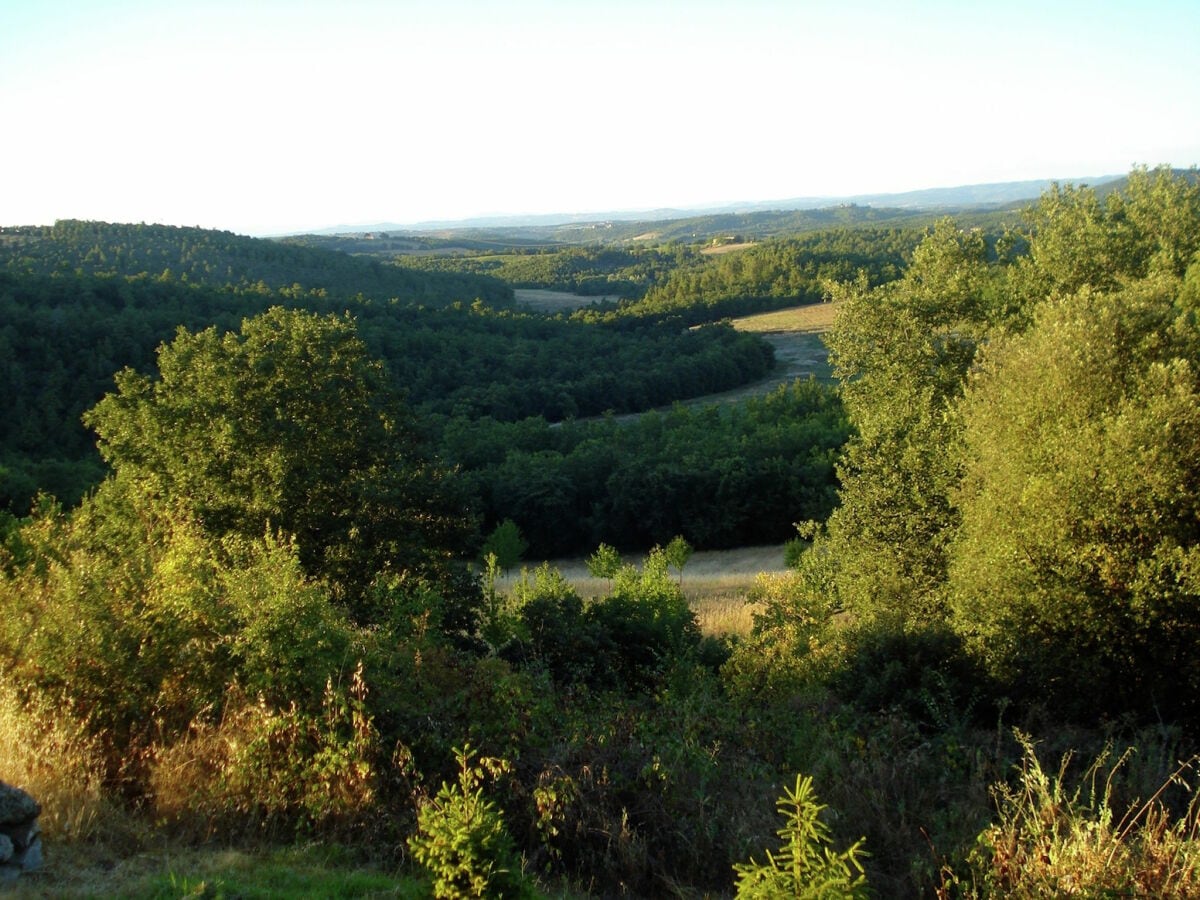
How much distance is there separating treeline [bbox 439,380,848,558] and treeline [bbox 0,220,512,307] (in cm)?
2506

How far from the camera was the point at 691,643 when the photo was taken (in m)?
14.2

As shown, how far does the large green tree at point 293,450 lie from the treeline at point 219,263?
146ft

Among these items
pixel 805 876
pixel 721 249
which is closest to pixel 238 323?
pixel 805 876

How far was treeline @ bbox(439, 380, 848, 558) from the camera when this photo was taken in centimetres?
3984

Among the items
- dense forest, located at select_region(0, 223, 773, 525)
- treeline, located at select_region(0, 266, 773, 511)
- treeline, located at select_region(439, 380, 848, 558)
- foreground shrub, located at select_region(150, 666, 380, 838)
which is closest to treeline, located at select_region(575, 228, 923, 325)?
dense forest, located at select_region(0, 223, 773, 525)

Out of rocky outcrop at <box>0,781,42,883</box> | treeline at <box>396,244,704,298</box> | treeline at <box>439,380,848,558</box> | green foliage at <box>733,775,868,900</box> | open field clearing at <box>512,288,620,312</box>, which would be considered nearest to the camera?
green foliage at <box>733,775,868,900</box>

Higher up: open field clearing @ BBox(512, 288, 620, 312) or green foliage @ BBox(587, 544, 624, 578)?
open field clearing @ BBox(512, 288, 620, 312)

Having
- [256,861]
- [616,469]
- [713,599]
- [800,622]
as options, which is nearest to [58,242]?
[616,469]

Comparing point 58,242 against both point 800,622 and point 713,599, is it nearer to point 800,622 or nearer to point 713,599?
point 713,599

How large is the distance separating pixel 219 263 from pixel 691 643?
241 ft

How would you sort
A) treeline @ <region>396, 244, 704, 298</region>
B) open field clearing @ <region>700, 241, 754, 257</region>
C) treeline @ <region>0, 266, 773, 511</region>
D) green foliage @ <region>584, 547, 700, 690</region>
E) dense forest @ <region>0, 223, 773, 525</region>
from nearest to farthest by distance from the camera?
green foliage @ <region>584, 547, 700, 690</region> → treeline @ <region>0, 266, 773, 511</region> → dense forest @ <region>0, 223, 773, 525</region> → treeline @ <region>396, 244, 704, 298</region> → open field clearing @ <region>700, 241, 754, 257</region>

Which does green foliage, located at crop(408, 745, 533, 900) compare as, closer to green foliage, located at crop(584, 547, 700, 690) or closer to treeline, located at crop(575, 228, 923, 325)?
green foliage, located at crop(584, 547, 700, 690)

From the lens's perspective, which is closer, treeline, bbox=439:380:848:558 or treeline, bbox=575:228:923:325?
treeline, bbox=439:380:848:558

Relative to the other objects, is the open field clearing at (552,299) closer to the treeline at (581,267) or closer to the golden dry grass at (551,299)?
the golden dry grass at (551,299)
